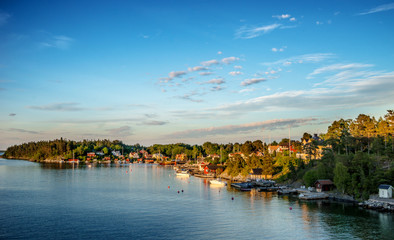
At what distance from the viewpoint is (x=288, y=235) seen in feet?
133

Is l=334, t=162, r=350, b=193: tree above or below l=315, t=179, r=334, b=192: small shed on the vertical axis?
above

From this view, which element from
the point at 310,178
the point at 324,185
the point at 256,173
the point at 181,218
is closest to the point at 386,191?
the point at 324,185

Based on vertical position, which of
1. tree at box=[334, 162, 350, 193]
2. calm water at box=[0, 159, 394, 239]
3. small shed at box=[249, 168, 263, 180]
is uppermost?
tree at box=[334, 162, 350, 193]

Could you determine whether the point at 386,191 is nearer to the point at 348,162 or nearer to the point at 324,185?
the point at 348,162

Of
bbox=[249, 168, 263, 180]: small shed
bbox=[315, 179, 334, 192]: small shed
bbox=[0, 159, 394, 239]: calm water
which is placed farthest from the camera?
bbox=[249, 168, 263, 180]: small shed

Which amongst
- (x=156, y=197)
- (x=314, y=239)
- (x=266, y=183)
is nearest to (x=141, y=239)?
(x=314, y=239)

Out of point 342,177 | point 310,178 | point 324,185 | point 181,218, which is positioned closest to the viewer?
point 181,218

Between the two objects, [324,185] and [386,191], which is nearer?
[386,191]

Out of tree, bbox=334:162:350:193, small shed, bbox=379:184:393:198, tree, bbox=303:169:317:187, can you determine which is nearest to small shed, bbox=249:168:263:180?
tree, bbox=303:169:317:187

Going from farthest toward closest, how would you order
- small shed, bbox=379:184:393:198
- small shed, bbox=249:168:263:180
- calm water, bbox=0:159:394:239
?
small shed, bbox=249:168:263:180 → small shed, bbox=379:184:393:198 → calm water, bbox=0:159:394:239

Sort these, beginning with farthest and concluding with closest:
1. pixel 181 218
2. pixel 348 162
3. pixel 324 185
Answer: pixel 324 185 < pixel 348 162 < pixel 181 218

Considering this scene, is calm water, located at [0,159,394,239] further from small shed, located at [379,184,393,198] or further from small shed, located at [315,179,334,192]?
small shed, located at [315,179,334,192]

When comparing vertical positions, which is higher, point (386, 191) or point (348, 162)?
point (348, 162)

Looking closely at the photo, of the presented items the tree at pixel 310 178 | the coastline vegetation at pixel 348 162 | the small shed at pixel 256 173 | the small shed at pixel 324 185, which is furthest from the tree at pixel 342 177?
the small shed at pixel 256 173
